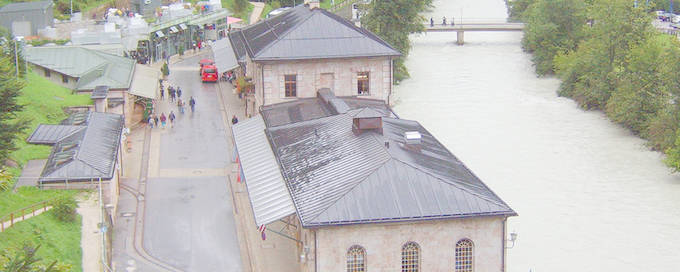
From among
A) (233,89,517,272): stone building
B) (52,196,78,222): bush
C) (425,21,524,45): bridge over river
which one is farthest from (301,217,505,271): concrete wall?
(425,21,524,45): bridge over river

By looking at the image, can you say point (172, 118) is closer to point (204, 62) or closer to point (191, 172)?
point (191, 172)

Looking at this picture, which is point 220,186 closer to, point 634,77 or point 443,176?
point 443,176

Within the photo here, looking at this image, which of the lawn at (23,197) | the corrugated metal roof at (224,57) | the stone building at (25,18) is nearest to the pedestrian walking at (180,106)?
the corrugated metal roof at (224,57)

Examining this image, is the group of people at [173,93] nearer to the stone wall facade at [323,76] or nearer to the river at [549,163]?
the river at [549,163]

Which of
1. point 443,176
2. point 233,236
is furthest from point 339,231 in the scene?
point 233,236

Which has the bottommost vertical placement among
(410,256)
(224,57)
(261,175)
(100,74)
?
(410,256)

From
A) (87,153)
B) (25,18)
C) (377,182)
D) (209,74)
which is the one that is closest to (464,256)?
(377,182)
